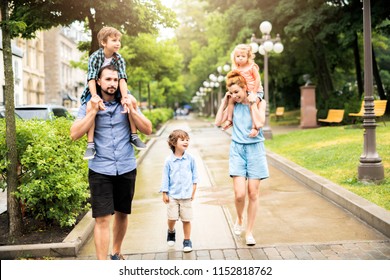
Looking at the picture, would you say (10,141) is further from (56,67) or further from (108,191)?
(56,67)

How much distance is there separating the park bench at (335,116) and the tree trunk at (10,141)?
18.1m

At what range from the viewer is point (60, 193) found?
564cm

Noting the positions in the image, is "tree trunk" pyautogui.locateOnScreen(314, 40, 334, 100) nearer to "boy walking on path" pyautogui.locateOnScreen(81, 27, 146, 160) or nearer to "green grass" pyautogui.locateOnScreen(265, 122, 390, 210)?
"green grass" pyautogui.locateOnScreen(265, 122, 390, 210)

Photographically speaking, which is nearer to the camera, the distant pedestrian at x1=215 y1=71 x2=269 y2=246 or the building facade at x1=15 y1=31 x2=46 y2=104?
the distant pedestrian at x1=215 y1=71 x2=269 y2=246

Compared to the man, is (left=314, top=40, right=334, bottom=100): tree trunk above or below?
above

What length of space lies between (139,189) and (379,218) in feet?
16.4

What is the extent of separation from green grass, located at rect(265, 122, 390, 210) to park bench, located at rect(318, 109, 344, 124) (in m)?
3.34

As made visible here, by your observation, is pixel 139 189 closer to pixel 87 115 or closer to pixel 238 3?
pixel 87 115

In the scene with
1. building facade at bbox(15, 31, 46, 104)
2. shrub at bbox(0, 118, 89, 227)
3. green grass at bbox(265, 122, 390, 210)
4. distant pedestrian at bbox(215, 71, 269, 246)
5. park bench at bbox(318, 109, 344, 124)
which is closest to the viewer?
distant pedestrian at bbox(215, 71, 269, 246)

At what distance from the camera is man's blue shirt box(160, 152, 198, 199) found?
5039mm

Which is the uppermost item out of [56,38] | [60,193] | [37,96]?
[56,38]

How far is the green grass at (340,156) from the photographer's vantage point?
300 inches

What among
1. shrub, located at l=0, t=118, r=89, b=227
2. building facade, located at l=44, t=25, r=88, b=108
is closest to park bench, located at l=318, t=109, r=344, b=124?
shrub, located at l=0, t=118, r=89, b=227
